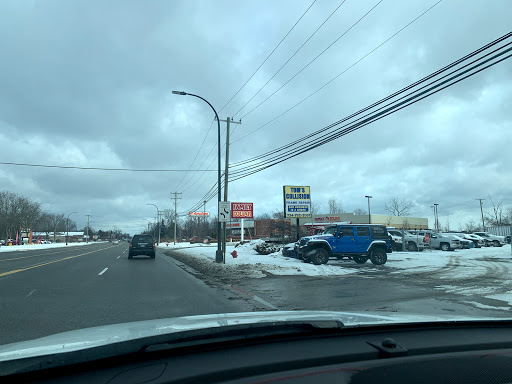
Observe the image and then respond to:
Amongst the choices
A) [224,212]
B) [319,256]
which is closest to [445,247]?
[319,256]

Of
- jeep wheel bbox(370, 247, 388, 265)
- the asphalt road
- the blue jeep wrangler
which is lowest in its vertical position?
the asphalt road

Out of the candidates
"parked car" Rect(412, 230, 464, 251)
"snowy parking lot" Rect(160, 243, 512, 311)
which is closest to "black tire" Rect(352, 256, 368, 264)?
"snowy parking lot" Rect(160, 243, 512, 311)

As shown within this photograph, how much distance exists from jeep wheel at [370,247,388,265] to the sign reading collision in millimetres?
11173

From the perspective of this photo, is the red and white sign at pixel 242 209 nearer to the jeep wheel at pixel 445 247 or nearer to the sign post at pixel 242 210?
the sign post at pixel 242 210

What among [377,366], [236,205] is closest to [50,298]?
[377,366]

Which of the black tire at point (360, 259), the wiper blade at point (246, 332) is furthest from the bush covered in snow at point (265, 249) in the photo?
the wiper blade at point (246, 332)

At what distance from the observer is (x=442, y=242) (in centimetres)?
3044

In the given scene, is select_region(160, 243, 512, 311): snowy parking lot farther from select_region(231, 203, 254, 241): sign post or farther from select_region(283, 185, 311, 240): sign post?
select_region(231, 203, 254, 241): sign post

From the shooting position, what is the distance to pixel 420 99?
11.8 m

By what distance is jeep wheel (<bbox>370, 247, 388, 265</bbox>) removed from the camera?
18969mm

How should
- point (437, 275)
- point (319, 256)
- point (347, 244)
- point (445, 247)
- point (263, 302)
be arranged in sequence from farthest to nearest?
point (445, 247), point (347, 244), point (319, 256), point (437, 275), point (263, 302)

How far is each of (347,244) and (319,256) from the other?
5.27 ft

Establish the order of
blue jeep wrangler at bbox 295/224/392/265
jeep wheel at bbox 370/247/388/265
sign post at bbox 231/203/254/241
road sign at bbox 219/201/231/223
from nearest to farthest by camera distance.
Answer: blue jeep wrangler at bbox 295/224/392/265, jeep wheel at bbox 370/247/388/265, road sign at bbox 219/201/231/223, sign post at bbox 231/203/254/241

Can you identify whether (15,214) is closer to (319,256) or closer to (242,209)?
(242,209)
